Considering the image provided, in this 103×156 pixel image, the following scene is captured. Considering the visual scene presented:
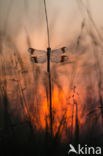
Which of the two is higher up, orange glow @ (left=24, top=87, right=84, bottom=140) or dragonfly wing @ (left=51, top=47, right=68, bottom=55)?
dragonfly wing @ (left=51, top=47, right=68, bottom=55)

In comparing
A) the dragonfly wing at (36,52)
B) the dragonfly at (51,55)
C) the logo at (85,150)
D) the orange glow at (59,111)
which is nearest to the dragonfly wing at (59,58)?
the dragonfly at (51,55)

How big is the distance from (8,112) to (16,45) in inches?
27.9

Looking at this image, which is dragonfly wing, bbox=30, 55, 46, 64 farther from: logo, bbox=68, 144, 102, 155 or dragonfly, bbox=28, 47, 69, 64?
logo, bbox=68, 144, 102, 155

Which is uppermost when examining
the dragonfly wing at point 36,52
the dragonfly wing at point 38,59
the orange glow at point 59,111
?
the dragonfly wing at point 36,52

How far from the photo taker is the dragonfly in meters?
1.62

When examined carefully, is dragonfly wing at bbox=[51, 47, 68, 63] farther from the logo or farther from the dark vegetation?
the logo

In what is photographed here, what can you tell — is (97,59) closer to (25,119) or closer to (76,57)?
(76,57)

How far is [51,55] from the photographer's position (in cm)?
161

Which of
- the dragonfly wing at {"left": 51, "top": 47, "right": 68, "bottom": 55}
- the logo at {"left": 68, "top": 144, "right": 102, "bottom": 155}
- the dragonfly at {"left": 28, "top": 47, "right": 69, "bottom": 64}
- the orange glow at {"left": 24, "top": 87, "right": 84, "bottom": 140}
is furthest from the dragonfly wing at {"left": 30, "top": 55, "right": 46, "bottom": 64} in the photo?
the logo at {"left": 68, "top": 144, "right": 102, "bottom": 155}

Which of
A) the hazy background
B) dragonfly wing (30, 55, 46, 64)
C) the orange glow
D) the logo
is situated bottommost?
the logo

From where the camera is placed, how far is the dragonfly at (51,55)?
162 centimetres

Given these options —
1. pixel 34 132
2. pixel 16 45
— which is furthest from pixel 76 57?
pixel 34 132

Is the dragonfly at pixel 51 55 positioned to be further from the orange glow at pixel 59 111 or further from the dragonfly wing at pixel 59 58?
the orange glow at pixel 59 111

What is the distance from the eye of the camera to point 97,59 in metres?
1.67
